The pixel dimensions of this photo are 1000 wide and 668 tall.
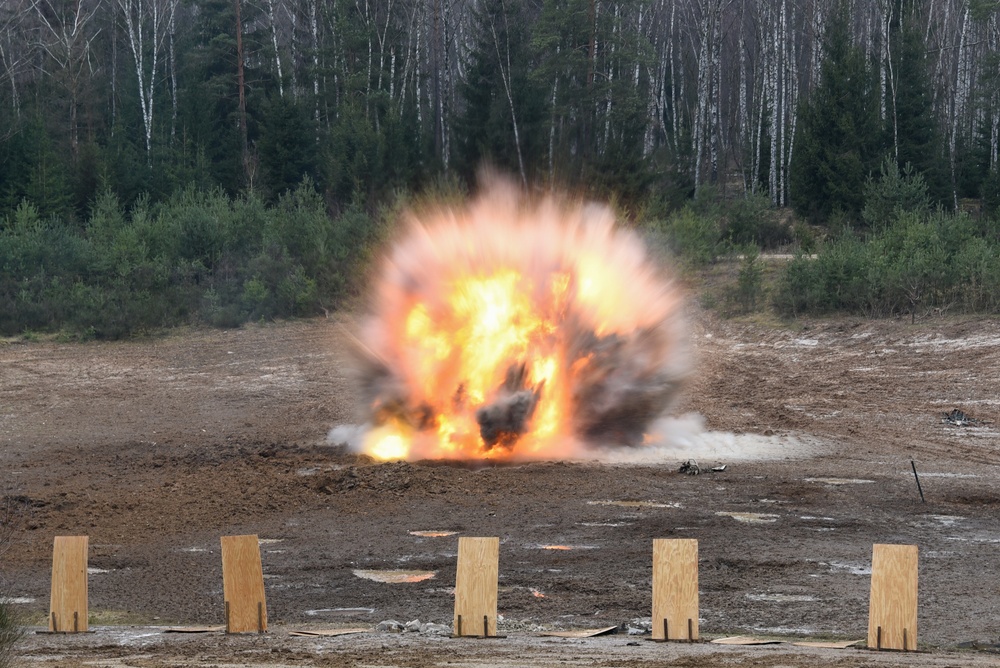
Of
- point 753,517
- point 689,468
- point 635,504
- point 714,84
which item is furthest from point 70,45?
point 753,517

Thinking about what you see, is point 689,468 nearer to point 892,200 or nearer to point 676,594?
point 676,594

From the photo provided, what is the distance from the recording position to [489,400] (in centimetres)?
2125

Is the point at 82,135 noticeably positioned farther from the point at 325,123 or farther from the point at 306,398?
the point at 306,398

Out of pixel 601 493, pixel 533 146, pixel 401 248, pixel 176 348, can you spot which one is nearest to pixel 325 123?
pixel 533 146

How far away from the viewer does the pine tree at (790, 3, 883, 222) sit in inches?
1911

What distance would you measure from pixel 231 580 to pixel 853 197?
130ft

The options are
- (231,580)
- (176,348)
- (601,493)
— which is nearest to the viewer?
(231,580)

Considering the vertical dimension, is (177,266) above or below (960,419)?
above

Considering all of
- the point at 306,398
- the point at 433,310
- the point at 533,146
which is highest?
the point at 533,146

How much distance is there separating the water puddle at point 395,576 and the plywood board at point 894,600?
4.85m

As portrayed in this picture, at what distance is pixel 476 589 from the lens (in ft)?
37.9

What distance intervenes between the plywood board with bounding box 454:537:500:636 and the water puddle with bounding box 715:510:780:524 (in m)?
5.37

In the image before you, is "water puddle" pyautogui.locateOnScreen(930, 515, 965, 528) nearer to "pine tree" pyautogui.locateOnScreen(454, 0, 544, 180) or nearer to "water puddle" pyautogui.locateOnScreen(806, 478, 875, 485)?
"water puddle" pyautogui.locateOnScreen(806, 478, 875, 485)

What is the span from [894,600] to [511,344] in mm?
11389
